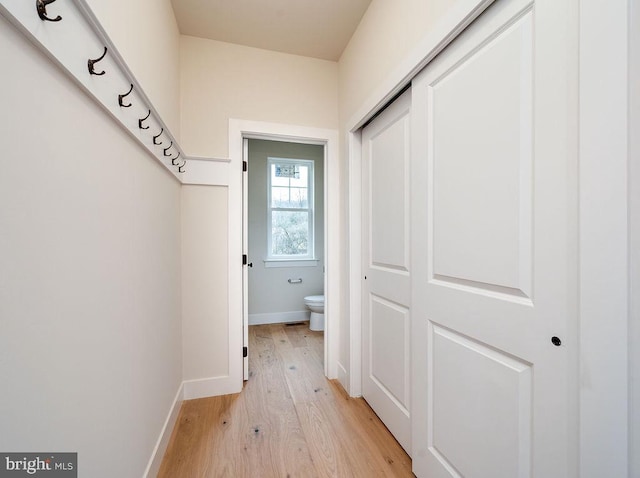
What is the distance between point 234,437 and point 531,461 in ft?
4.68

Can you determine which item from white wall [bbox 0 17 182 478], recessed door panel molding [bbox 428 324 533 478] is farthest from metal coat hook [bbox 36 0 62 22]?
recessed door panel molding [bbox 428 324 533 478]

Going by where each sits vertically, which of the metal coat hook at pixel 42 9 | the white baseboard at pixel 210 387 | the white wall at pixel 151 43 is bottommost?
the white baseboard at pixel 210 387

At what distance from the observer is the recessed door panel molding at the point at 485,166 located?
0.84 metres

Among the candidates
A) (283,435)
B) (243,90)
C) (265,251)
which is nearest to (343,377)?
(283,435)

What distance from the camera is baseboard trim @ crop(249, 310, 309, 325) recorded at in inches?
145

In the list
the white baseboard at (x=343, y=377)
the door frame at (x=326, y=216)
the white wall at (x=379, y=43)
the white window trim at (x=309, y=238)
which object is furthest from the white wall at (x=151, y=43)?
the white baseboard at (x=343, y=377)

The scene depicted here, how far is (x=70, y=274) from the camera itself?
69 centimetres

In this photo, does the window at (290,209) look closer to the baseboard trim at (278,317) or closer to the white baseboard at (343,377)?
the baseboard trim at (278,317)

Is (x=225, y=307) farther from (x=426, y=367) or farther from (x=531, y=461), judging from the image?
(x=531, y=461)

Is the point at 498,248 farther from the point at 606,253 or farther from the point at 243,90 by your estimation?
the point at 243,90

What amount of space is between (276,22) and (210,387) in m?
2.55

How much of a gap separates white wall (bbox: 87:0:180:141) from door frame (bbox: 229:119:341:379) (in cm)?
44

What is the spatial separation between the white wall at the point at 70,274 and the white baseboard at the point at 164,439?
0.06m

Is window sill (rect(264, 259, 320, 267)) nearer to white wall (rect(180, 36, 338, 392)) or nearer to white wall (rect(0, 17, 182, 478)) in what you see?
white wall (rect(180, 36, 338, 392))
